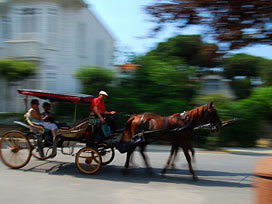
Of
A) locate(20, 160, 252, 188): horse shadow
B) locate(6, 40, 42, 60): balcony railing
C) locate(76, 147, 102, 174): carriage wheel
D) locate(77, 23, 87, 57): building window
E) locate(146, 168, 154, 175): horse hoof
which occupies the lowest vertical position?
locate(20, 160, 252, 188): horse shadow

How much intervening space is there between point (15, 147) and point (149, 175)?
3474 millimetres

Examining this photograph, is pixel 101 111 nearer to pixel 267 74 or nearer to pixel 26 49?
pixel 26 49

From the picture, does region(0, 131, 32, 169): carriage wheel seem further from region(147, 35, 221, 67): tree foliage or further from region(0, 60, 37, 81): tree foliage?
region(0, 60, 37, 81): tree foliage

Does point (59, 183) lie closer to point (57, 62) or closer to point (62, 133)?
point (62, 133)

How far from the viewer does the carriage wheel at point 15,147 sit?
280 inches

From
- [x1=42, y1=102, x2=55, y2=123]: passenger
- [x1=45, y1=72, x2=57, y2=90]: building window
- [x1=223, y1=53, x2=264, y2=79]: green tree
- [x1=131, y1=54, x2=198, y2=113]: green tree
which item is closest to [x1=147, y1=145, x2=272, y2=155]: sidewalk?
[x1=131, y1=54, x2=198, y2=113]: green tree

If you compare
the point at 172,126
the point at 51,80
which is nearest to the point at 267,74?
the point at 172,126

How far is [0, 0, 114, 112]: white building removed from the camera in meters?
15.3

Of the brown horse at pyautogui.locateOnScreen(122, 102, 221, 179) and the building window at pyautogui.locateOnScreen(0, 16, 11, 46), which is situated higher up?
the building window at pyautogui.locateOnScreen(0, 16, 11, 46)

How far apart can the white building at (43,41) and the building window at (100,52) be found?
2829 millimetres

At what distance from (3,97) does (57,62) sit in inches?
140

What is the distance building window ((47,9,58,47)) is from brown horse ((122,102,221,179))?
10.6m

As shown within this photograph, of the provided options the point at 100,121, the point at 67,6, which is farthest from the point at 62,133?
the point at 67,6

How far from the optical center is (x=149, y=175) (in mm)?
6820
